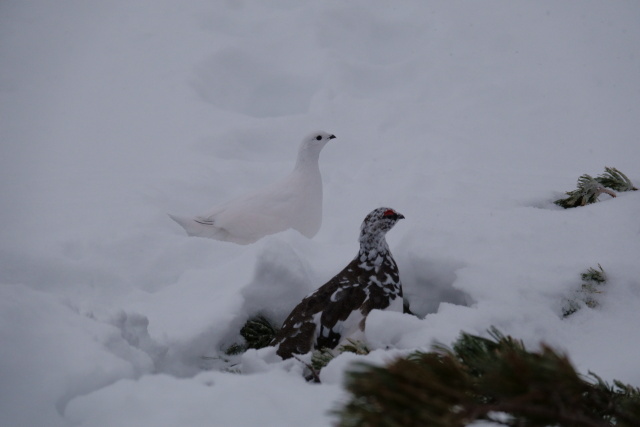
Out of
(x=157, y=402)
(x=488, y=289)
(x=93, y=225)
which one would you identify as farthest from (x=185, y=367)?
(x=93, y=225)

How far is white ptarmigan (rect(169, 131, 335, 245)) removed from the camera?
4.21m

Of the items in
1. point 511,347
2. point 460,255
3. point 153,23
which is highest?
point 153,23

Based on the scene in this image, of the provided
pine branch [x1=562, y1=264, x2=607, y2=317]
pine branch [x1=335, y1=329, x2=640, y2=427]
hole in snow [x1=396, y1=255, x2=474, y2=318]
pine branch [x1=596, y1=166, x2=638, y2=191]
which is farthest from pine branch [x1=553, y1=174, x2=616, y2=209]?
pine branch [x1=335, y1=329, x2=640, y2=427]

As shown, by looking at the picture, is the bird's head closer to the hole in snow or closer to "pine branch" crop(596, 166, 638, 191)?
the hole in snow

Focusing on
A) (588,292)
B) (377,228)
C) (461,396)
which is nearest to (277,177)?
(377,228)

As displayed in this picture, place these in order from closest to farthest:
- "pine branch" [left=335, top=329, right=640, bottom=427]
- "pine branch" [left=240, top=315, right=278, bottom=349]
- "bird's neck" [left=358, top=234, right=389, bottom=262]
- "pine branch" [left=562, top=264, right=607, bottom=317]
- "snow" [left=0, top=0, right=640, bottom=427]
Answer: "pine branch" [left=335, top=329, right=640, bottom=427]
"snow" [left=0, top=0, right=640, bottom=427]
"pine branch" [left=562, top=264, right=607, bottom=317]
"pine branch" [left=240, top=315, right=278, bottom=349]
"bird's neck" [left=358, top=234, right=389, bottom=262]

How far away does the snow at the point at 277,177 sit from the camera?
1.68 m

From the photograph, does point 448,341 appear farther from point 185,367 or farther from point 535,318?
point 185,367

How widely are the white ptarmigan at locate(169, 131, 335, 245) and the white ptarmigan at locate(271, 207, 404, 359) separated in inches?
64.8

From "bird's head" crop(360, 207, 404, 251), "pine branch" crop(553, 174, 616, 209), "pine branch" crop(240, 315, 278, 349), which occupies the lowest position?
"pine branch" crop(240, 315, 278, 349)

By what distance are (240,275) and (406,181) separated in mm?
2735

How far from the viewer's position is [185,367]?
2.13 meters

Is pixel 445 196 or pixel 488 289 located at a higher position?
pixel 445 196

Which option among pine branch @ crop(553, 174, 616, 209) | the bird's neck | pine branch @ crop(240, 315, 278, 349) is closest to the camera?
pine branch @ crop(240, 315, 278, 349)
